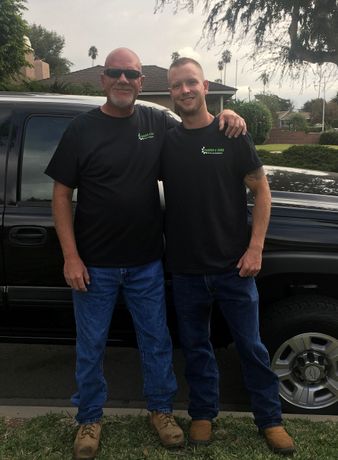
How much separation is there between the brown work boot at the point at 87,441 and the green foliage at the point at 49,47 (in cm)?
6330

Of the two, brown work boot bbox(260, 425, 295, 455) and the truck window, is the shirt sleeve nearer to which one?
the truck window

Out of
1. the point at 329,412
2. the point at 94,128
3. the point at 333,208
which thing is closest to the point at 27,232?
the point at 94,128

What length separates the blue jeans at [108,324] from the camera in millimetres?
2527

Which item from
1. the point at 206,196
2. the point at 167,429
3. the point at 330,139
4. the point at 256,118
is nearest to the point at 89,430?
the point at 167,429

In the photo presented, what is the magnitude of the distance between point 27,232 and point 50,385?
1.33 meters

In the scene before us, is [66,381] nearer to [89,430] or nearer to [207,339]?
[89,430]

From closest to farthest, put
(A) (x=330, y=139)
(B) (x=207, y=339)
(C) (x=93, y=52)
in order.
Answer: (B) (x=207, y=339)
(A) (x=330, y=139)
(C) (x=93, y=52)

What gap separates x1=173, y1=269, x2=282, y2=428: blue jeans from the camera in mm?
2471

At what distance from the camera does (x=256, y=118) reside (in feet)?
113

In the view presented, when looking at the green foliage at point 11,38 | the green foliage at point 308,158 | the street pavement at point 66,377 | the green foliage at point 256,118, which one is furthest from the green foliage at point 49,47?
the street pavement at point 66,377

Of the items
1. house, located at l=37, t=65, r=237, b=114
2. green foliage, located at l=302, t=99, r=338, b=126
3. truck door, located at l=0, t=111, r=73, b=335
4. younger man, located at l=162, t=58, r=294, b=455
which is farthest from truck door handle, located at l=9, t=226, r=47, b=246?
green foliage, located at l=302, t=99, r=338, b=126

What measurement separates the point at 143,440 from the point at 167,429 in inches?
5.8

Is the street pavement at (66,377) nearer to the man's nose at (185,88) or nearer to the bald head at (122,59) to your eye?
the man's nose at (185,88)

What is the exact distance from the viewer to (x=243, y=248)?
8.15ft
